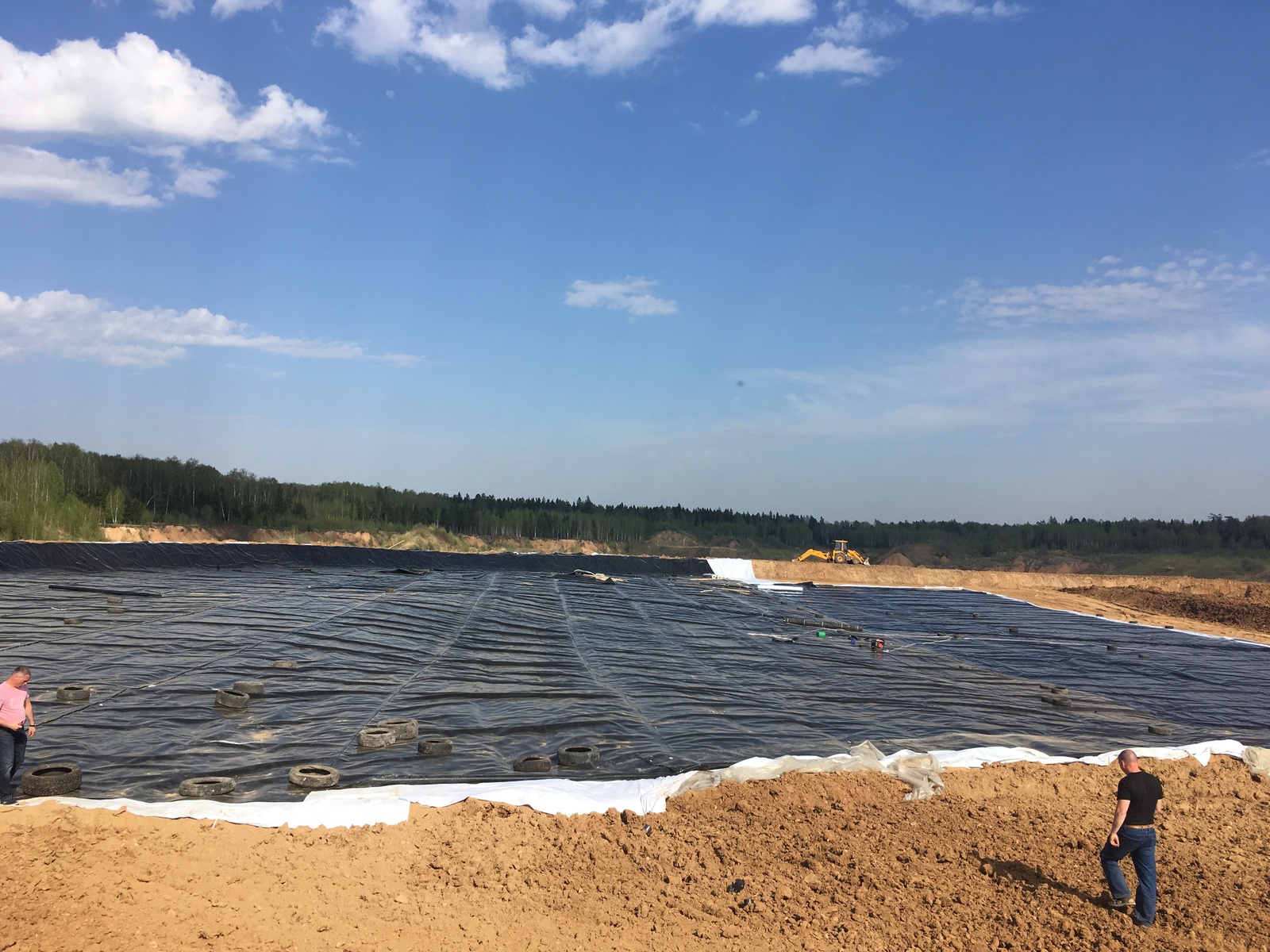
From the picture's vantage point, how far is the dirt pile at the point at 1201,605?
27.6 metres

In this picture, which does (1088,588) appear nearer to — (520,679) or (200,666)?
(520,679)

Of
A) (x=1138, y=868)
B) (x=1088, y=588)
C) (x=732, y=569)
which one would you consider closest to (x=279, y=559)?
(x=732, y=569)

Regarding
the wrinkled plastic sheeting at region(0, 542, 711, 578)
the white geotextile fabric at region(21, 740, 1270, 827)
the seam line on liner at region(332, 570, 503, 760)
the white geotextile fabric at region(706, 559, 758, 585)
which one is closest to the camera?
the white geotextile fabric at region(21, 740, 1270, 827)

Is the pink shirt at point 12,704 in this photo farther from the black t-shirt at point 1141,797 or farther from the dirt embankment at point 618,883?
the black t-shirt at point 1141,797

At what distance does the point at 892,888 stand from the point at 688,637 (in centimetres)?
1217

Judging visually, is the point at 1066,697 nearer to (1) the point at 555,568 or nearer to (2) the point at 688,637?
(2) the point at 688,637

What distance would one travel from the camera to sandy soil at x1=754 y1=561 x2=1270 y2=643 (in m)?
29.7

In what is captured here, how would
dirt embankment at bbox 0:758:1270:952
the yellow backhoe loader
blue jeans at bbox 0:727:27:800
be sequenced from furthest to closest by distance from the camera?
the yellow backhoe loader, blue jeans at bbox 0:727:27:800, dirt embankment at bbox 0:758:1270:952

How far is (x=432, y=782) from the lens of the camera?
7.74m

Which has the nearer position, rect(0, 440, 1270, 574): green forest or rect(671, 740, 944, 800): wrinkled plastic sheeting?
rect(671, 740, 944, 800): wrinkled plastic sheeting

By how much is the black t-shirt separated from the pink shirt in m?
8.29

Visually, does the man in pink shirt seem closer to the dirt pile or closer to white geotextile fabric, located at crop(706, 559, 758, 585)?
the dirt pile

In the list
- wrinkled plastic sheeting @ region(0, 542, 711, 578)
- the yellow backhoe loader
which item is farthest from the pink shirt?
the yellow backhoe loader

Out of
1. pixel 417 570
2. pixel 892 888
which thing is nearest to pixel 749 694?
pixel 892 888
